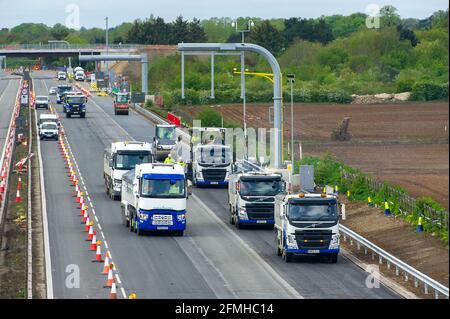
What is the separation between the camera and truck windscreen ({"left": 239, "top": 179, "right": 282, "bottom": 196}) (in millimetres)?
52781

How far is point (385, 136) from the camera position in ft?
338

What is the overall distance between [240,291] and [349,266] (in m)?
7.02

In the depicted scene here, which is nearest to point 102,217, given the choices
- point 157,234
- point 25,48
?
point 157,234

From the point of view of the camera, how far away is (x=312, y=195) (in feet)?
146

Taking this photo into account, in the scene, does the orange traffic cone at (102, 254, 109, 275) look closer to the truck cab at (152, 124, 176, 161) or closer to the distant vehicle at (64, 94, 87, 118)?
the truck cab at (152, 124, 176, 161)

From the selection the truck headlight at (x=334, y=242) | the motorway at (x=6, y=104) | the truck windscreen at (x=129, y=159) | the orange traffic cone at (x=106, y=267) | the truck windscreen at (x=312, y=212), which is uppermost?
the truck windscreen at (x=312, y=212)

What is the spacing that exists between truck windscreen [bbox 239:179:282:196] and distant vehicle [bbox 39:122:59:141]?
47200 millimetres

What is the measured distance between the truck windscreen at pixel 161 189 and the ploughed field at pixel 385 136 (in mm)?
10965

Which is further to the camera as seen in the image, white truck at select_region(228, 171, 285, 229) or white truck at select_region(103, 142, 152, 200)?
white truck at select_region(103, 142, 152, 200)

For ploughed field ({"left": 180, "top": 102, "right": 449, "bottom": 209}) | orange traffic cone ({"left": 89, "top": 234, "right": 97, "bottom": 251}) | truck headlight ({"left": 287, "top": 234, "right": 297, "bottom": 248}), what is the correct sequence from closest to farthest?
truck headlight ({"left": 287, "top": 234, "right": 297, "bottom": 248})
orange traffic cone ({"left": 89, "top": 234, "right": 97, "bottom": 251})
ploughed field ({"left": 180, "top": 102, "right": 449, "bottom": 209})

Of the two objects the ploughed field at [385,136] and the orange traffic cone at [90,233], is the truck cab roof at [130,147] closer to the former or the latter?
the ploughed field at [385,136]

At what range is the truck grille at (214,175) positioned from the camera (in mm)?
69438

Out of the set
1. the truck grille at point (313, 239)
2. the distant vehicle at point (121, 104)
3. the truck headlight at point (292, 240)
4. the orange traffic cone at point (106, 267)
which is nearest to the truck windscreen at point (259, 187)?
the truck headlight at point (292, 240)

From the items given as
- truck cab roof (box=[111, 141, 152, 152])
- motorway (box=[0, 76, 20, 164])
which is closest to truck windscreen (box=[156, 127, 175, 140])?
motorway (box=[0, 76, 20, 164])
